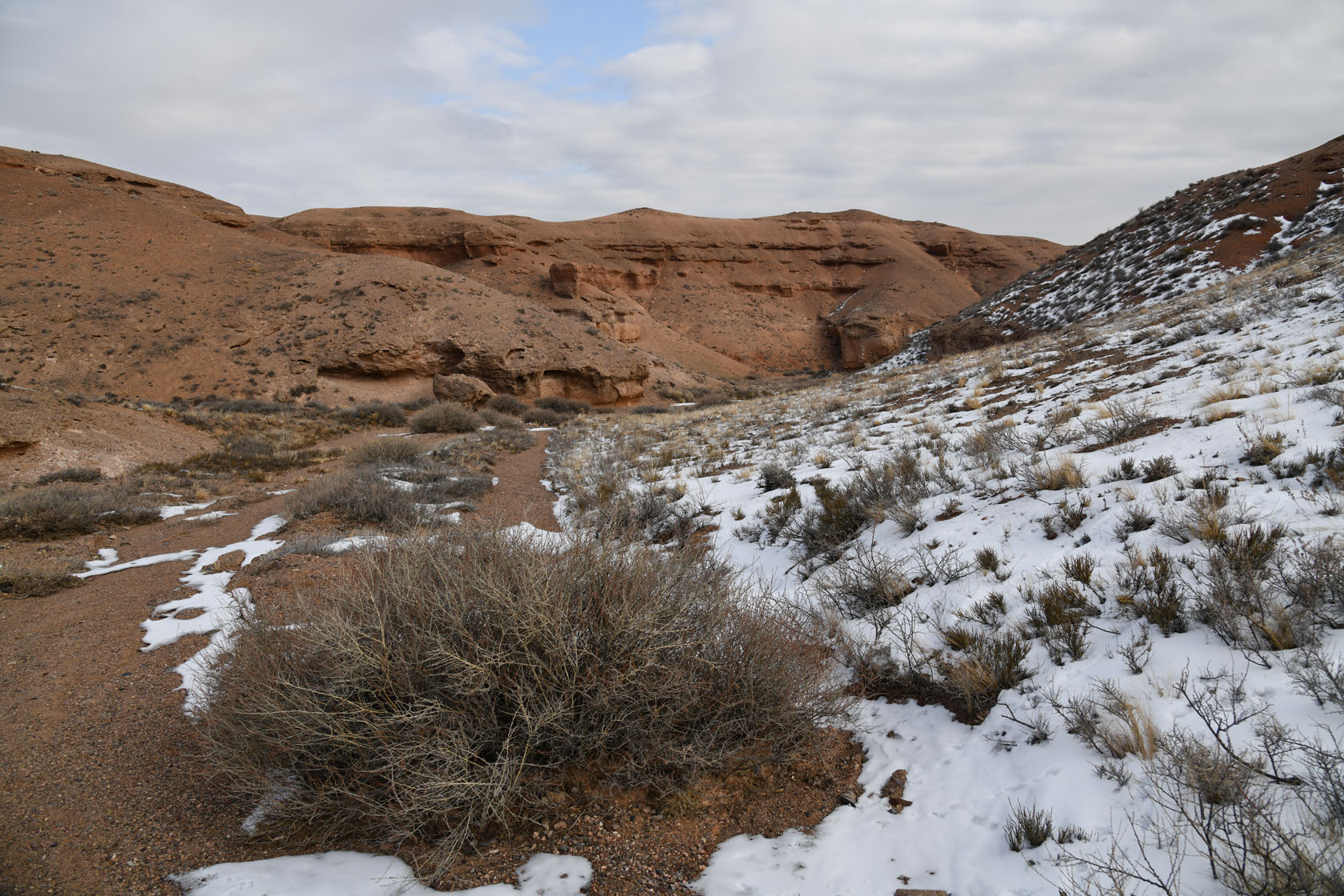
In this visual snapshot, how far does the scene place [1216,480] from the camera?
11.7ft

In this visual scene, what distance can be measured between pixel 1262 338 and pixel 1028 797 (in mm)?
7671

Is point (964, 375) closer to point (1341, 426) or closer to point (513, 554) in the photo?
point (1341, 426)

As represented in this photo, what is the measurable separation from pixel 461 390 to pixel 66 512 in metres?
17.7

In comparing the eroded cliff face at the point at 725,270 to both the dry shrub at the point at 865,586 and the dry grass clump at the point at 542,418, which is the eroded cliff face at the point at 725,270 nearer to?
the dry grass clump at the point at 542,418

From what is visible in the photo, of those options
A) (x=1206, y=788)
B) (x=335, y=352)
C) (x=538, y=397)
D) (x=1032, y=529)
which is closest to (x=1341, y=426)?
(x=1032, y=529)

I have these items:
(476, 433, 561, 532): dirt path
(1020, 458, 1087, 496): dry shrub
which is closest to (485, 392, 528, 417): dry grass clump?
(476, 433, 561, 532): dirt path

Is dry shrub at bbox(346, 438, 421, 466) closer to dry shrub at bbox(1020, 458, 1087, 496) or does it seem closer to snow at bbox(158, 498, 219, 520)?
snow at bbox(158, 498, 219, 520)

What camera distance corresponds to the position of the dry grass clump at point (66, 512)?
6867mm

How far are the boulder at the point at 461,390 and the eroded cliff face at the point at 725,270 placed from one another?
15.5 metres

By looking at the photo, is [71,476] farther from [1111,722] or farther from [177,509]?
[1111,722]

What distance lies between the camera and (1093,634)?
2.83 m

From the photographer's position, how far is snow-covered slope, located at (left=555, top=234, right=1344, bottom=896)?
6.25ft

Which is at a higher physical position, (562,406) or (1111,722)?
(1111,722)

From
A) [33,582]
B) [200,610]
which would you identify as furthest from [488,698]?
[33,582]
